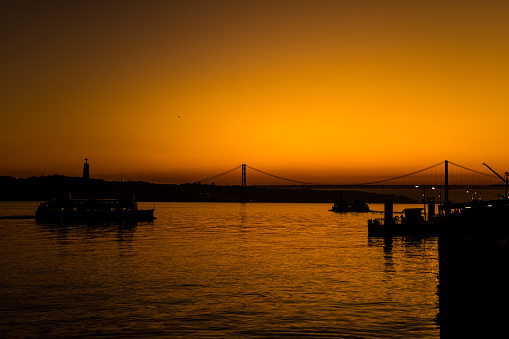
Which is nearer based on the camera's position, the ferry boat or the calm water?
the calm water

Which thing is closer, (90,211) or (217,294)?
(217,294)

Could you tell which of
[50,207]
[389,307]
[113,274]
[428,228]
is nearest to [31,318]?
[113,274]

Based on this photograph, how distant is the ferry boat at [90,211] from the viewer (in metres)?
117

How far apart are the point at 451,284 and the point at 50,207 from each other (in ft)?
379

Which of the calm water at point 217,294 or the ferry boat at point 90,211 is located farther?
the ferry boat at point 90,211

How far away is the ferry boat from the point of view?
117 meters

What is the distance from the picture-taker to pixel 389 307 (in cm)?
2544

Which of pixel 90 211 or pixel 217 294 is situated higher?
pixel 90 211

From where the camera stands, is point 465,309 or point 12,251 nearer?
point 465,309

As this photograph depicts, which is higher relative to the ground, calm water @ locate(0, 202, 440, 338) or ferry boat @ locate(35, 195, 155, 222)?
ferry boat @ locate(35, 195, 155, 222)

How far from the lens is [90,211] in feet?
395

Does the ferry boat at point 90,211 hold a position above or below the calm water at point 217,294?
above

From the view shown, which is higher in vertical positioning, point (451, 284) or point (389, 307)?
point (451, 284)

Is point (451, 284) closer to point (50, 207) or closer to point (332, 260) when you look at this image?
point (332, 260)
